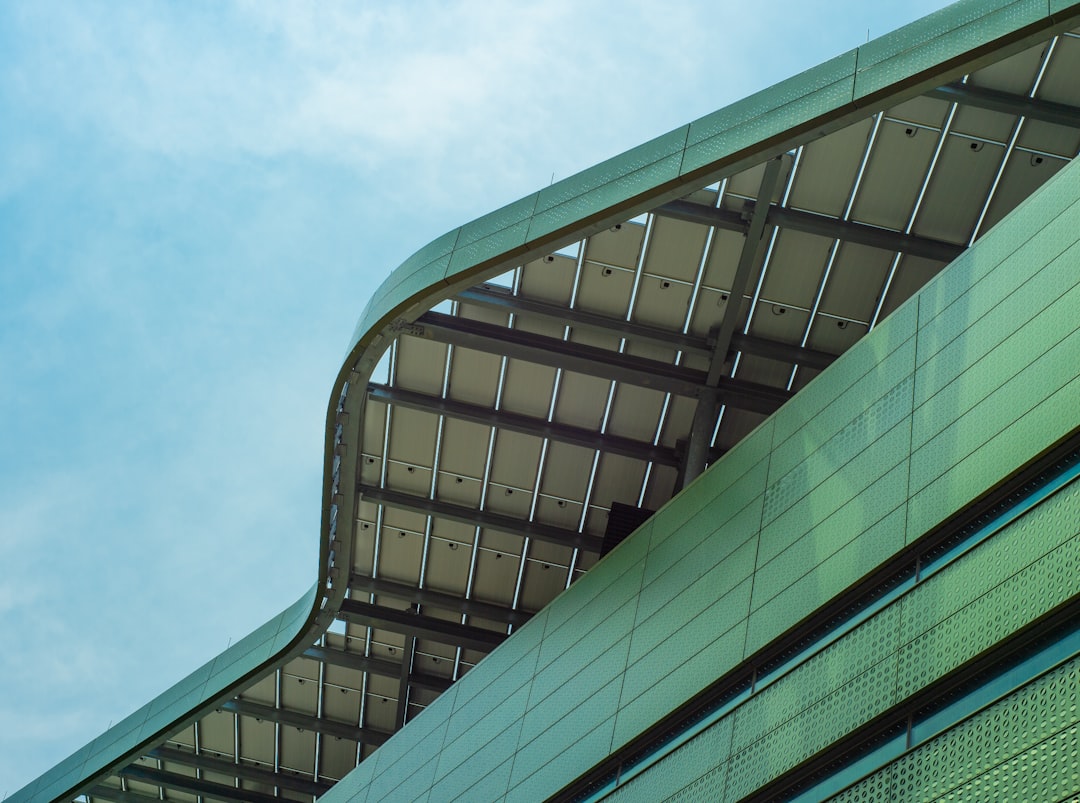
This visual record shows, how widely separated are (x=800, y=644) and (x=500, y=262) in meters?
7.45

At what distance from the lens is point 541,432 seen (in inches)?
873

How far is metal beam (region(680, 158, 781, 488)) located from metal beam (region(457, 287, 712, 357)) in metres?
0.46

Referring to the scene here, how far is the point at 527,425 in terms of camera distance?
72.6 ft

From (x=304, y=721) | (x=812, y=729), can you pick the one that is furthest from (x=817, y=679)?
(x=304, y=721)

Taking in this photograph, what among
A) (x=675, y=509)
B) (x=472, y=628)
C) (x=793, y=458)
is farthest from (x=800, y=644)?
(x=472, y=628)

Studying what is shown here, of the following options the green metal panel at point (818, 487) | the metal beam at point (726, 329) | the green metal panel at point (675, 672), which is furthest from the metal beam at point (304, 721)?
the green metal panel at point (818, 487)

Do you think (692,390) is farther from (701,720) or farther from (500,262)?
(701,720)

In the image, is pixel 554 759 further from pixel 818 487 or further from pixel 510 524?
pixel 510 524

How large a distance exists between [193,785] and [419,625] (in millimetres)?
9908

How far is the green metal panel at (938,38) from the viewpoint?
12.7 meters

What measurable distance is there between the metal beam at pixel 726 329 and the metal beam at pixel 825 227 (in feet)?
0.89

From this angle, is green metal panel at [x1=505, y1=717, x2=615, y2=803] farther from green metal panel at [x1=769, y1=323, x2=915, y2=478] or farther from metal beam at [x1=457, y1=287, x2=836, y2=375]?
metal beam at [x1=457, y1=287, x2=836, y2=375]

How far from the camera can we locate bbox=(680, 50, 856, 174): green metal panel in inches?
560

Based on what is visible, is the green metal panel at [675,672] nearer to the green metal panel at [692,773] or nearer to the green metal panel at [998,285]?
the green metal panel at [692,773]
